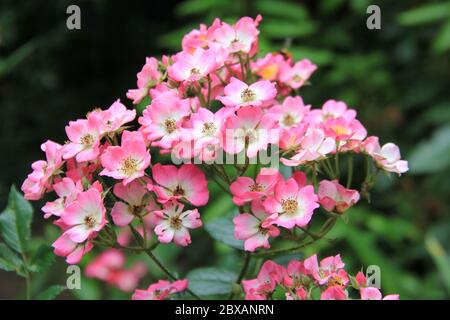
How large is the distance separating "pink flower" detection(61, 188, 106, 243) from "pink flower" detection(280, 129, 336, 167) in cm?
21

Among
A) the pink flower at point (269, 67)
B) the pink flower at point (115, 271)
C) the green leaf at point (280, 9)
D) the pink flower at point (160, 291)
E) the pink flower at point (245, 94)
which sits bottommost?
the pink flower at point (115, 271)

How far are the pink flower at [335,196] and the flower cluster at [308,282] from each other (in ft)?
0.19

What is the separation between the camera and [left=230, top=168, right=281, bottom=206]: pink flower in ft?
2.32

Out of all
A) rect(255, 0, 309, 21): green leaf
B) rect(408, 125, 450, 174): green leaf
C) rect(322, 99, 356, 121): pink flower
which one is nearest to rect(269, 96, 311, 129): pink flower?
rect(322, 99, 356, 121): pink flower

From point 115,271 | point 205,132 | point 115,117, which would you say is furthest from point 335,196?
point 115,271

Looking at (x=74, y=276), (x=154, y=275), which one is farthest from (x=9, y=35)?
(x=74, y=276)

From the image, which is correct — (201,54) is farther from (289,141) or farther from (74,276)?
(74,276)

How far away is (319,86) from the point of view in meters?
2.44

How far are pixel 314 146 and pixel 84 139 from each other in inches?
10.3

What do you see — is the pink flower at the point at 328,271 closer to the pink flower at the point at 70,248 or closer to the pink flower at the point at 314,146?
the pink flower at the point at 314,146

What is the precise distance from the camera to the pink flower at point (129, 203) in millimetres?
720

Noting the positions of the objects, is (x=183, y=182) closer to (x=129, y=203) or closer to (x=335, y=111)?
(x=129, y=203)

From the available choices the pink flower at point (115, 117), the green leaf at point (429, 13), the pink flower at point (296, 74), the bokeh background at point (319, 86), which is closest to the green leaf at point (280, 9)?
the bokeh background at point (319, 86)

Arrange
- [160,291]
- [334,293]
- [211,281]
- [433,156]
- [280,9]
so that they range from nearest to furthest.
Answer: [334,293] → [160,291] → [211,281] → [433,156] → [280,9]
